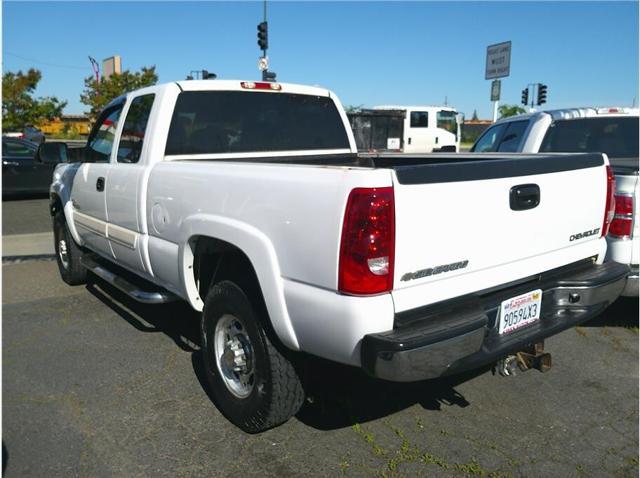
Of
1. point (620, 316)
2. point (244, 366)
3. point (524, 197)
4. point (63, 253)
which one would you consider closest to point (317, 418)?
point (244, 366)

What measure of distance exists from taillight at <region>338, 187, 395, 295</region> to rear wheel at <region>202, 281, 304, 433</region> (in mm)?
732

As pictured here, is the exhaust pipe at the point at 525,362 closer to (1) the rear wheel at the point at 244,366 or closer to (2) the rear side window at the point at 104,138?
(1) the rear wheel at the point at 244,366

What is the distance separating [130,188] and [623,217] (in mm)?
3580

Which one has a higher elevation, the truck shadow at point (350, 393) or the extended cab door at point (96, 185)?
the extended cab door at point (96, 185)

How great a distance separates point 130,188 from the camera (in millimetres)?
3969

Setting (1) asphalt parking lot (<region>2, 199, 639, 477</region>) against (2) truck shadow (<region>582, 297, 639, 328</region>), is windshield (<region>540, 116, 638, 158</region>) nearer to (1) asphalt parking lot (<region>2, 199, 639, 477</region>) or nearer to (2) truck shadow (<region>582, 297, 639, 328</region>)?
(2) truck shadow (<region>582, 297, 639, 328</region>)

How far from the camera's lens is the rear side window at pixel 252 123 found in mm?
4008

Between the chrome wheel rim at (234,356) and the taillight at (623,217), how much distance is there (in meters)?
2.86

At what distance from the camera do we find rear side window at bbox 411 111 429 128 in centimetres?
2303

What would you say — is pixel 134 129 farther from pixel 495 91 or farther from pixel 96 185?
pixel 495 91

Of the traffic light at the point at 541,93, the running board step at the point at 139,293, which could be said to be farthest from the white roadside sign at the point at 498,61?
the running board step at the point at 139,293

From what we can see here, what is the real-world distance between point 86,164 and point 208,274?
2179 millimetres

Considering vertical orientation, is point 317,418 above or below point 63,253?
below

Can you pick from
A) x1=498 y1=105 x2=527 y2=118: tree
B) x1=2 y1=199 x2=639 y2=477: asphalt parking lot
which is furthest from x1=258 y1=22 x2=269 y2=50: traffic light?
x1=498 y1=105 x2=527 y2=118: tree
